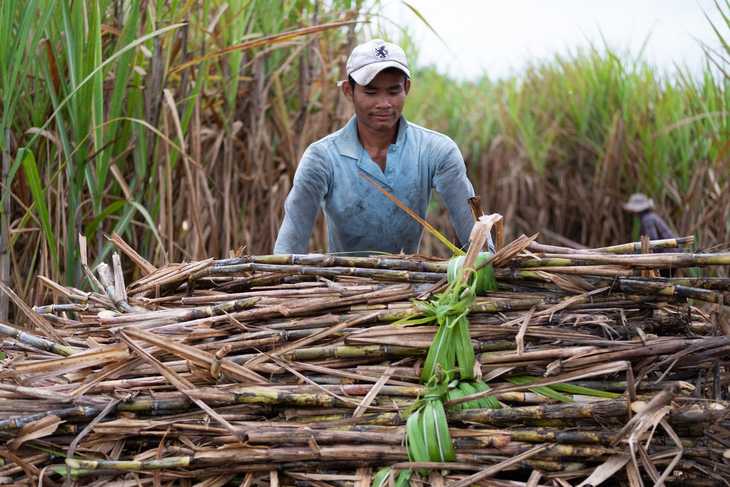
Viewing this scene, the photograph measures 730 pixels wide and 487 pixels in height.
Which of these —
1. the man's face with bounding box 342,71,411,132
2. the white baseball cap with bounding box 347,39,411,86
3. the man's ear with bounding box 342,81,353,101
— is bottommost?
the man's face with bounding box 342,71,411,132

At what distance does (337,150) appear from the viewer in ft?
7.28

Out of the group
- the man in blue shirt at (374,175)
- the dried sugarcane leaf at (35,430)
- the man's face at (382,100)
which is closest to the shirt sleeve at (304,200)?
the man in blue shirt at (374,175)

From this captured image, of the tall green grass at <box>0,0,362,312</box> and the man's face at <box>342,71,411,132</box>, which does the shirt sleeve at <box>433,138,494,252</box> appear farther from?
the tall green grass at <box>0,0,362,312</box>

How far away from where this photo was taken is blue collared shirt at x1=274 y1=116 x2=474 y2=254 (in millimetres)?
2172

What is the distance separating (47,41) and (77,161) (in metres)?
0.42

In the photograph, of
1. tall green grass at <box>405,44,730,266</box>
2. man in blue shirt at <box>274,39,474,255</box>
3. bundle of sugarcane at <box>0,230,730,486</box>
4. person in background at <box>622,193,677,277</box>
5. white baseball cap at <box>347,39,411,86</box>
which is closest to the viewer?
bundle of sugarcane at <box>0,230,730,486</box>

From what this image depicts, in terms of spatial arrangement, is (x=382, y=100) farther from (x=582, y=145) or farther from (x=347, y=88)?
(x=582, y=145)

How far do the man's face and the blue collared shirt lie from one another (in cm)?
10

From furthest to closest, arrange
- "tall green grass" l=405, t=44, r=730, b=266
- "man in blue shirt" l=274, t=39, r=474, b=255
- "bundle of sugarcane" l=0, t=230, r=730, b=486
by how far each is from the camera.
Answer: "tall green grass" l=405, t=44, r=730, b=266 < "man in blue shirt" l=274, t=39, r=474, b=255 < "bundle of sugarcane" l=0, t=230, r=730, b=486

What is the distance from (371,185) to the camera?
220cm

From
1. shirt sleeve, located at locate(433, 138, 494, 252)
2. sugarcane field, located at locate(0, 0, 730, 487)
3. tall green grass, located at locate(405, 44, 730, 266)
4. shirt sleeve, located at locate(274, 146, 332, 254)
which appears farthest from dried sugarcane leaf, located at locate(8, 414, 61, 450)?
tall green grass, located at locate(405, 44, 730, 266)

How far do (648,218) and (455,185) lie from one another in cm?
313

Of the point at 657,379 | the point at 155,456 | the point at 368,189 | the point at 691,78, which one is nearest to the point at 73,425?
the point at 155,456

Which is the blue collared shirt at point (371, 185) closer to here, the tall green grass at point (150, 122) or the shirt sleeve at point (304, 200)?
the shirt sleeve at point (304, 200)
